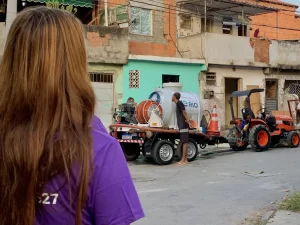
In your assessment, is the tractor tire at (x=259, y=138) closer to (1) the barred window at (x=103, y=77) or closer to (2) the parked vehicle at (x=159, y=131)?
(2) the parked vehicle at (x=159, y=131)

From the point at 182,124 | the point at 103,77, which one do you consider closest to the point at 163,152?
the point at 182,124

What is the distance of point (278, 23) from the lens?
31109 mm

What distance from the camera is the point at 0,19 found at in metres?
19.4

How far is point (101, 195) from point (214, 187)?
723cm

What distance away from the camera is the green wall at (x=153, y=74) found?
19188mm

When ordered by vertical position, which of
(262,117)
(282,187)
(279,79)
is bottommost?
(282,187)

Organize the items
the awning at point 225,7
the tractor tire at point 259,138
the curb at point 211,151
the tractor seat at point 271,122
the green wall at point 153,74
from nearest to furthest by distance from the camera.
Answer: the tractor tire at point 259,138 < the curb at point 211,151 < the tractor seat at point 271,122 < the green wall at point 153,74 < the awning at point 225,7

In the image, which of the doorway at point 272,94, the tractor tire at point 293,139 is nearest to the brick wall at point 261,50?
the doorway at point 272,94

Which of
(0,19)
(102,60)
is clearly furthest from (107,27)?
(0,19)

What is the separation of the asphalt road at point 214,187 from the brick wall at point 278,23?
18.1m

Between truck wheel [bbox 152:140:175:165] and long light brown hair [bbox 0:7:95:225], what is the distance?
10148 mm

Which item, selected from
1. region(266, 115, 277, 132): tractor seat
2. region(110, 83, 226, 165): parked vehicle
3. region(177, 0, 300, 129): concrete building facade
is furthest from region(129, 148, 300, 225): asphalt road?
region(177, 0, 300, 129): concrete building facade

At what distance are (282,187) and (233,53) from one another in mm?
14730

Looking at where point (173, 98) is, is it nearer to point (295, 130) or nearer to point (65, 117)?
point (295, 130)
